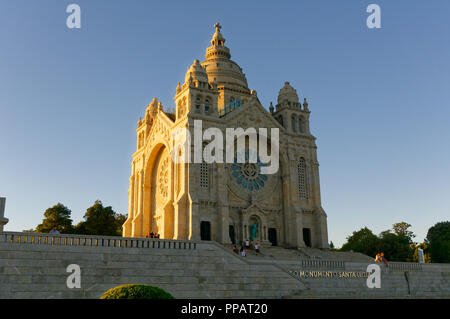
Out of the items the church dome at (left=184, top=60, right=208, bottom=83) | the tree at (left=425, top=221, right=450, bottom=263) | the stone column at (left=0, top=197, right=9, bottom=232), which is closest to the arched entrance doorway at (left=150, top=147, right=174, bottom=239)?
the church dome at (left=184, top=60, right=208, bottom=83)

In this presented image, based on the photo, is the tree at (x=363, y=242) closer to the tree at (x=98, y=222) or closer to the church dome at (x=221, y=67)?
the church dome at (x=221, y=67)

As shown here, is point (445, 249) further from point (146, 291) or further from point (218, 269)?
point (146, 291)

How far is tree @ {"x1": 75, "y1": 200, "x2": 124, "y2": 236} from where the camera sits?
178 feet

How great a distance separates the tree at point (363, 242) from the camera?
191 feet

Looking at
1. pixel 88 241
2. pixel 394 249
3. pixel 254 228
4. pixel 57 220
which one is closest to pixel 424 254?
pixel 394 249

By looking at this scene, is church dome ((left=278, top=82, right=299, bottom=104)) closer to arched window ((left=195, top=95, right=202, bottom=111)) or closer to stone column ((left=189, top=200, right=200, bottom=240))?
arched window ((left=195, top=95, right=202, bottom=111))

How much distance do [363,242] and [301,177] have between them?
1773 cm

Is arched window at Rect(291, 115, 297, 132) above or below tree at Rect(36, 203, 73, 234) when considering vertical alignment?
above

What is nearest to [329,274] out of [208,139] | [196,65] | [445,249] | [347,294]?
[347,294]

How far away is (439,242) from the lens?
63562 millimetres

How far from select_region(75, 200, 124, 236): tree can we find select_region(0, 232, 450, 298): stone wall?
30944 millimetres

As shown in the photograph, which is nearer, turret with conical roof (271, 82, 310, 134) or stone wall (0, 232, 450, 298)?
stone wall (0, 232, 450, 298)

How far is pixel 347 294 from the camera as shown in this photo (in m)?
28.7

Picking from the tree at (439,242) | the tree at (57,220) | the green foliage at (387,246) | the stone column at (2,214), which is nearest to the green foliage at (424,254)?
the tree at (439,242)
